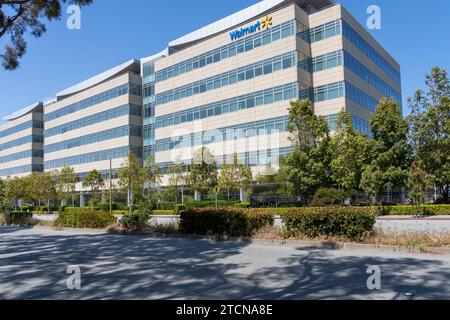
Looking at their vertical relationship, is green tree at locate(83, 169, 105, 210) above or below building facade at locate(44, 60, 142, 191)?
below

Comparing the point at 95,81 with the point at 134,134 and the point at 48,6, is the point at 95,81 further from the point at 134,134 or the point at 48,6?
the point at 48,6

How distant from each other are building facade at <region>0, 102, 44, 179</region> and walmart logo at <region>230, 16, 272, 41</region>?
191 feet

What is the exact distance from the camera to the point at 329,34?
4366 centimetres

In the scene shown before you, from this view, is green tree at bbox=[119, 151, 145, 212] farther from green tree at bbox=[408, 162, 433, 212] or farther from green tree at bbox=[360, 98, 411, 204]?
green tree at bbox=[408, 162, 433, 212]

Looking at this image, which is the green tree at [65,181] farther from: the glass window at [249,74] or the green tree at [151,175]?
the glass window at [249,74]

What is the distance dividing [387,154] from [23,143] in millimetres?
83571

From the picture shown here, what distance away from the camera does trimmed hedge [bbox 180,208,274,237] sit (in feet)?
50.4

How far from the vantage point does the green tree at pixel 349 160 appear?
30.8 metres

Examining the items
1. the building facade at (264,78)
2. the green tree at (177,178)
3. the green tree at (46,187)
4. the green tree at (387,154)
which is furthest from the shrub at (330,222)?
the green tree at (46,187)

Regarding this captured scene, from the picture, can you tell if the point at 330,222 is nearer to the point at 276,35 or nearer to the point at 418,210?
the point at 418,210

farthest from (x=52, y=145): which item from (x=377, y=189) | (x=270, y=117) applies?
(x=377, y=189)

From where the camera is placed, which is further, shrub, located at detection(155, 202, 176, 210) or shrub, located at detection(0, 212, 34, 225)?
shrub, located at detection(155, 202, 176, 210)

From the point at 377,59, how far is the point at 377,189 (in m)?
29.2

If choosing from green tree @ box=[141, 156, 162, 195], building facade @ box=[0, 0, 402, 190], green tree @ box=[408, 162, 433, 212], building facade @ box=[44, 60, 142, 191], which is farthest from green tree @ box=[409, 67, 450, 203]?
building facade @ box=[44, 60, 142, 191]
